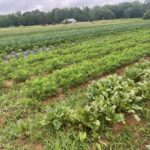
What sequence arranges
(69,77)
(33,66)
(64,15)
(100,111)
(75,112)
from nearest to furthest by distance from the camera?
1. (100,111)
2. (75,112)
3. (69,77)
4. (33,66)
5. (64,15)

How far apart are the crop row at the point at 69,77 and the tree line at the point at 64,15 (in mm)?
59679

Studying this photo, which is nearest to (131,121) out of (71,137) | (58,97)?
(71,137)

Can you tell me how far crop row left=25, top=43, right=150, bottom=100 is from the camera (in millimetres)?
6070

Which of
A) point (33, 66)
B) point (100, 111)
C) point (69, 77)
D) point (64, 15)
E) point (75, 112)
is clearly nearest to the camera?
point (100, 111)

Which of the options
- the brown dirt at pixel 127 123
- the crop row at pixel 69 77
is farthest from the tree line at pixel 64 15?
the brown dirt at pixel 127 123

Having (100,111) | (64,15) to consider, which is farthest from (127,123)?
(64,15)

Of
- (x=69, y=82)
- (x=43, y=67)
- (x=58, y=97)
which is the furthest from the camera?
(x=43, y=67)

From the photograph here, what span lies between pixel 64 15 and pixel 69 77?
70.0m

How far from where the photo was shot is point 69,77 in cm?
691

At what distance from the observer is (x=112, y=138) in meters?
4.01

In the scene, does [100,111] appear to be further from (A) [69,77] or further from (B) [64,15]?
(B) [64,15]

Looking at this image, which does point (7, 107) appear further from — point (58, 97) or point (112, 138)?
point (112, 138)

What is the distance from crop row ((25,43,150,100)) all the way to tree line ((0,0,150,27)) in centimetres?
5968

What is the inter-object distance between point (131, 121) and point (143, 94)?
0.93 meters
